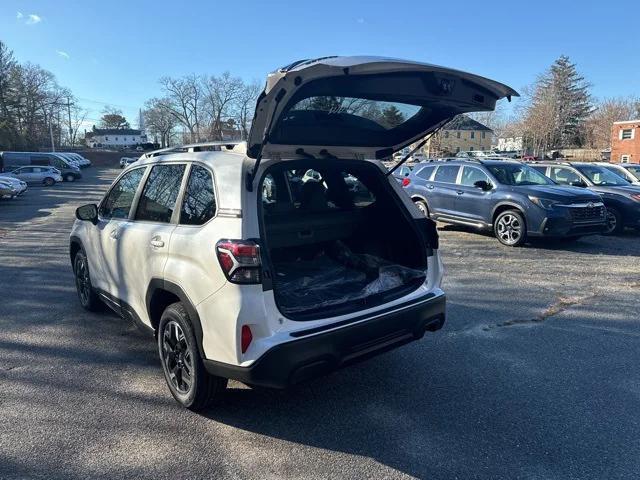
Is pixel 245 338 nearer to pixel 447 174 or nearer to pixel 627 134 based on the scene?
pixel 447 174

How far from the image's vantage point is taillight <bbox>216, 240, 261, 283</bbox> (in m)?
2.74

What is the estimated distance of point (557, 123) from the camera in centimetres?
6112

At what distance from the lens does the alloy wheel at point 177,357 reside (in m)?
3.25

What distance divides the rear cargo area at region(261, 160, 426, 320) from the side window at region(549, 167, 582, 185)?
9.62m

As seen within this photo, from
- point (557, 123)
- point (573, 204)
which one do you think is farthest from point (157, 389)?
point (557, 123)

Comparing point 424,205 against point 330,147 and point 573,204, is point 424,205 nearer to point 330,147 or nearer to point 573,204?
point 573,204

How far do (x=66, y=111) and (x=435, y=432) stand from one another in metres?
109

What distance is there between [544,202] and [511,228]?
0.81 m

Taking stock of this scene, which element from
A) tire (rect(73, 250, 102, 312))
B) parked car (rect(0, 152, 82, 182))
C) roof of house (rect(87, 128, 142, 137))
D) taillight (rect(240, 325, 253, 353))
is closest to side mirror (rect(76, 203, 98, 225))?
tire (rect(73, 250, 102, 312))

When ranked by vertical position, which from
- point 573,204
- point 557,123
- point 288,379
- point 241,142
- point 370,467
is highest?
point 557,123

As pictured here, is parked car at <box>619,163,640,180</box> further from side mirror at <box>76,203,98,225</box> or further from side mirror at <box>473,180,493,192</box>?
side mirror at <box>76,203,98,225</box>

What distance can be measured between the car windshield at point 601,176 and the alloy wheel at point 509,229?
3.68m

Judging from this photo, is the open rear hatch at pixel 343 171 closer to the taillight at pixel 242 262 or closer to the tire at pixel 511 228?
the taillight at pixel 242 262

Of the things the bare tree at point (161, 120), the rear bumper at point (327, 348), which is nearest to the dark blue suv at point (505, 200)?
the rear bumper at point (327, 348)
